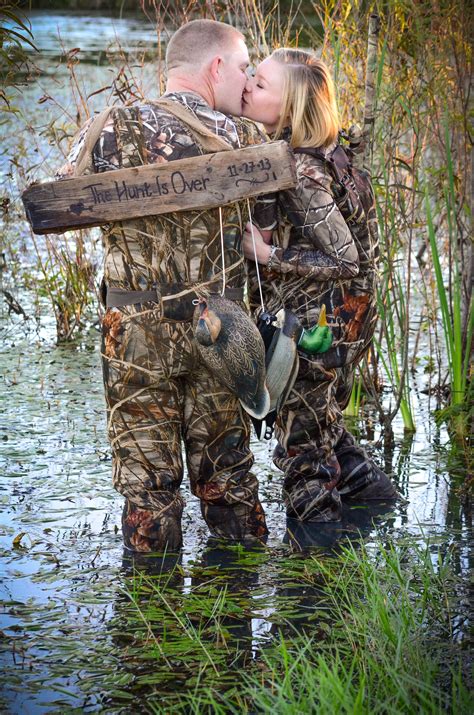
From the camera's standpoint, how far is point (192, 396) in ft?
12.4

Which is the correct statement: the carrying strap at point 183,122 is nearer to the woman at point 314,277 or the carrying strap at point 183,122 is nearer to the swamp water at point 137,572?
the woman at point 314,277

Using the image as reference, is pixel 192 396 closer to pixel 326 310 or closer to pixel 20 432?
pixel 326 310

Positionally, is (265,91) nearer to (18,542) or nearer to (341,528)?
(341,528)

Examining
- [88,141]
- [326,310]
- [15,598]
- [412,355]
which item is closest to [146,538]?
[15,598]

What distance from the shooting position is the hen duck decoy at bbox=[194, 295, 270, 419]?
3.38 metres

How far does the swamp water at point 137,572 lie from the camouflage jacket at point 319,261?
82 cm

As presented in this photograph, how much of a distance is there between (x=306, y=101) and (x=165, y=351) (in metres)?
1.06

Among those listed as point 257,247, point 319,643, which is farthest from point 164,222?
point 319,643

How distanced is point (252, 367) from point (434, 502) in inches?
59.5

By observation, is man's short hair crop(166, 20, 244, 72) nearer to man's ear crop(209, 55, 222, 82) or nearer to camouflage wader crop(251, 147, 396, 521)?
man's ear crop(209, 55, 222, 82)

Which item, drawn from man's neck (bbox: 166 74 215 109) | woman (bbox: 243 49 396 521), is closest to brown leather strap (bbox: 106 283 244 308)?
woman (bbox: 243 49 396 521)

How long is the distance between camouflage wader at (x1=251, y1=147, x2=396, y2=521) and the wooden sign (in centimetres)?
34

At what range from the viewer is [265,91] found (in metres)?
3.86

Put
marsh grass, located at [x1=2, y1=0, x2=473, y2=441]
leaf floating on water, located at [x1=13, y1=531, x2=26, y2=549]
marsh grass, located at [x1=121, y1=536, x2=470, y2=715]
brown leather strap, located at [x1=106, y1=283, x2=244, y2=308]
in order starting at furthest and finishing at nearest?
1. marsh grass, located at [x1=2, y1=0, x2=473, y2=441]
2. leaf floating on water, located at [x1=13, y1=531, x2=26, y2=549]
3. brown leather strap, located at [x1=106, y1=283, x2=244, y2=308]
4. marsh grass, located at [x1=121, y1=536, x2=470, y2=715]
